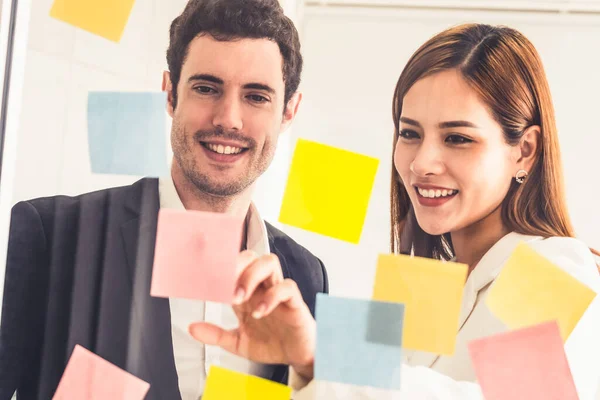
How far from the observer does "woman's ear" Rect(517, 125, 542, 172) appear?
94 centimetres

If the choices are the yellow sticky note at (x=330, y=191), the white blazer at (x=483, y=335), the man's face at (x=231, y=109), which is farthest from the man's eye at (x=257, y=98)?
the white blazer at (x=483, y=335)

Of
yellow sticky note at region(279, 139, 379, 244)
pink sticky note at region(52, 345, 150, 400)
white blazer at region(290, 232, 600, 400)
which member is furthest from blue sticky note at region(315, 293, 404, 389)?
pink sticky note at region(52, 345, 150, 400)

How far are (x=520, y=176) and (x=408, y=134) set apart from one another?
0.62 feet

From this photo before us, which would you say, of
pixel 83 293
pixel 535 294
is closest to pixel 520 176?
pixel 535 294

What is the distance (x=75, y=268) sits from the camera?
1.13 metres

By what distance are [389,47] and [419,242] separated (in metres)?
0.33

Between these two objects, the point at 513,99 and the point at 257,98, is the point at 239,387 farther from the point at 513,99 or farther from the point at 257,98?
the point at 513,99

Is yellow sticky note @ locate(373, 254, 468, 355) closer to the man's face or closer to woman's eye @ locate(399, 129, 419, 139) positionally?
woman's eye @ locate(399, 129, 419, 139)

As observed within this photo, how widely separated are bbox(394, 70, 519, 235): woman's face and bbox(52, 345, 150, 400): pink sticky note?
59cm

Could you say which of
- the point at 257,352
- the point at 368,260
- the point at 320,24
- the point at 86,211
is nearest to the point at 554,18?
the point at 320,24

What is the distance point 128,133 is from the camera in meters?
1.11

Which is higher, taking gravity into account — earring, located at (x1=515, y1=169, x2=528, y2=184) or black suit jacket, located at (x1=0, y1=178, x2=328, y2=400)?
earring, located at (x1=515, y1=169, x2=528, y2=184)

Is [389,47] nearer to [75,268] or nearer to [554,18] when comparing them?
[554,18]

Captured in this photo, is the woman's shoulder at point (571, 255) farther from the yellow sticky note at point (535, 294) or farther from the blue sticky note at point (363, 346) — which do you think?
the blue sticky note at point (363, 346)
